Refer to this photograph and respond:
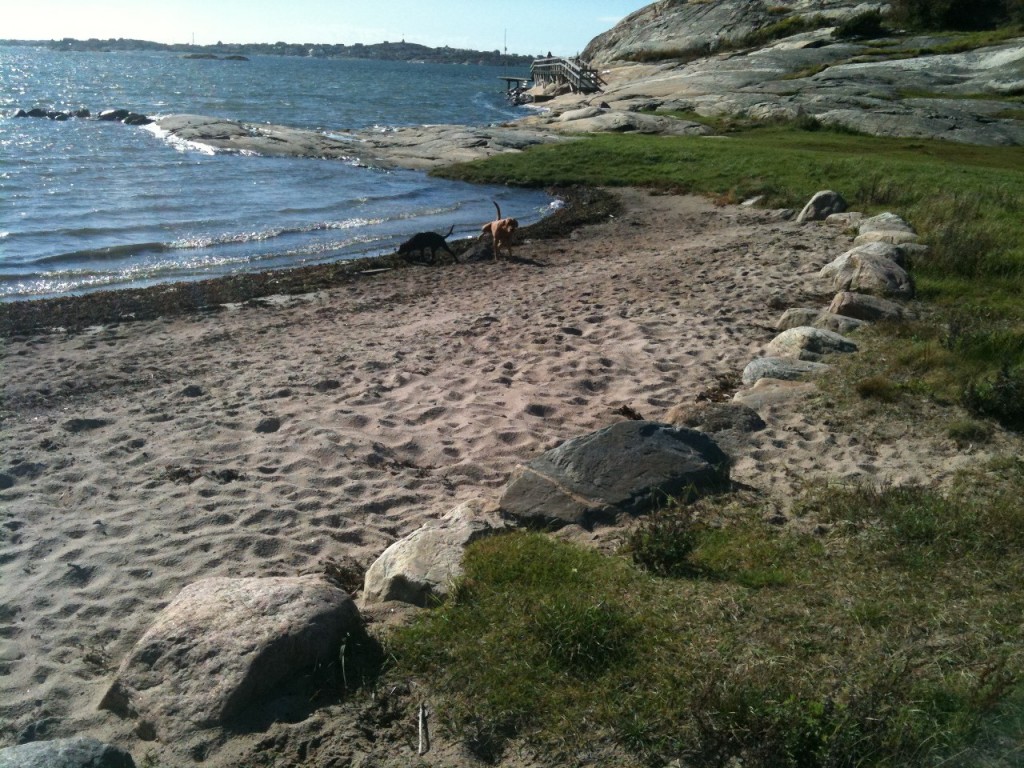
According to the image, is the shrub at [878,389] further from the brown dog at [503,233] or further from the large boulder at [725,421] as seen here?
the brown dog at [503,233]

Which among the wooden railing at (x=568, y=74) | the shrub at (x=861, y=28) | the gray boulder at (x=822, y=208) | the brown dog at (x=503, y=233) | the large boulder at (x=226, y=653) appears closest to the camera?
the large boulder at (x=226, y=653)

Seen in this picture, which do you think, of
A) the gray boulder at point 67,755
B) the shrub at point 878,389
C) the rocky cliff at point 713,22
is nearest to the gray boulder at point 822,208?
the shrub at point 878,389

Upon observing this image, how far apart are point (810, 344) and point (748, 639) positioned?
18.5ft

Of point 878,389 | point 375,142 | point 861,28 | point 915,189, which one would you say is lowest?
point 878,389

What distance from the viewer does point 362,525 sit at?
6.89 metres

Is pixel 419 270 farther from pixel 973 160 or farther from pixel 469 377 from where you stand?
pixel 973 160

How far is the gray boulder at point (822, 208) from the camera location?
17656 mm

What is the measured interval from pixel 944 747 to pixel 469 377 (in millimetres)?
7020

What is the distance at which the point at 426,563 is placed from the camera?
18.3 feet

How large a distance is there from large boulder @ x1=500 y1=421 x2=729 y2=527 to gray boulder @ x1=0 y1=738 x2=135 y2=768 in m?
2.96

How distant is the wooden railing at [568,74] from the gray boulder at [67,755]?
2301 inches

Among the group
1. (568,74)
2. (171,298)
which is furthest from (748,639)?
(568,74)

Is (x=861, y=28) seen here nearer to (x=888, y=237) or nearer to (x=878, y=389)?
(x=888, y=237)

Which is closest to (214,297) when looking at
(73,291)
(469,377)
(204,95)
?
(73,291)
